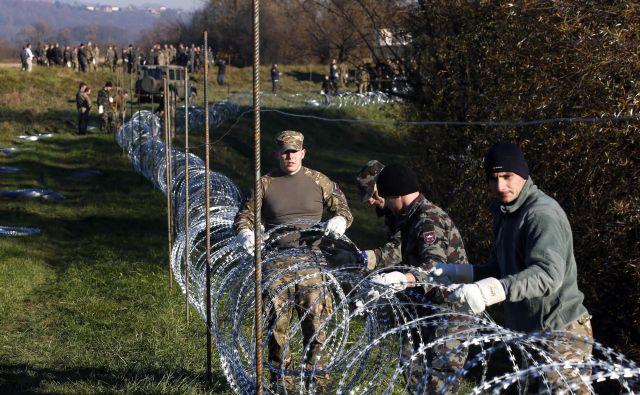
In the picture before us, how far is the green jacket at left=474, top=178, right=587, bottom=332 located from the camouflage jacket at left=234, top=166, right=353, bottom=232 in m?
2.17

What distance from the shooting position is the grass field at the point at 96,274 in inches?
310

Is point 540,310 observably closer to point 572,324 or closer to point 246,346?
point 572,324

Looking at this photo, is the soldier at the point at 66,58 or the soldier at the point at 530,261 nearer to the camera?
the soldier at the point at 530,261

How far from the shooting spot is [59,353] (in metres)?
8.55

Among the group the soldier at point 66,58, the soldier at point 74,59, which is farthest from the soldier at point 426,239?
the soldier at point 66,58

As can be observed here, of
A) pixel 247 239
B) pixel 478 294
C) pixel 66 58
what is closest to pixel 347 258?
pixel 247 239

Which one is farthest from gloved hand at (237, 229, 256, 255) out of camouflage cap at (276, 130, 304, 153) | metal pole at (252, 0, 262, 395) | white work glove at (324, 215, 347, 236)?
metal pole at (252, 0, 262, 395)

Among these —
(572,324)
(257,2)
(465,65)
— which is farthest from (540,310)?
(465,65)

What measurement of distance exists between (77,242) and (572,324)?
11.3 meters

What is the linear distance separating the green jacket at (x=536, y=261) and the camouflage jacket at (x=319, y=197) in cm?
217

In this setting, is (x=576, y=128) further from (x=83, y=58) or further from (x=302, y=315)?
(x=83, y=58)

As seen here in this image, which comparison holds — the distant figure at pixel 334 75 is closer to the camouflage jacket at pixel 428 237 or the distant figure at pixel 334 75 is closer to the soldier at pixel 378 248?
the soldier at pixel 378 248

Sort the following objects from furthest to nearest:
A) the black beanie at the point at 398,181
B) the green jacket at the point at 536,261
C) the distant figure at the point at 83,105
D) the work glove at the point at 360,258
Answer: the distant figure at the point at 83,105 < the work glove at the point at 360,258 < the black beanie at the point at 398,181 < the green jacket at the point at 536,261

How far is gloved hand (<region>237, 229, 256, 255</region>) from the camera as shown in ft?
23.0
